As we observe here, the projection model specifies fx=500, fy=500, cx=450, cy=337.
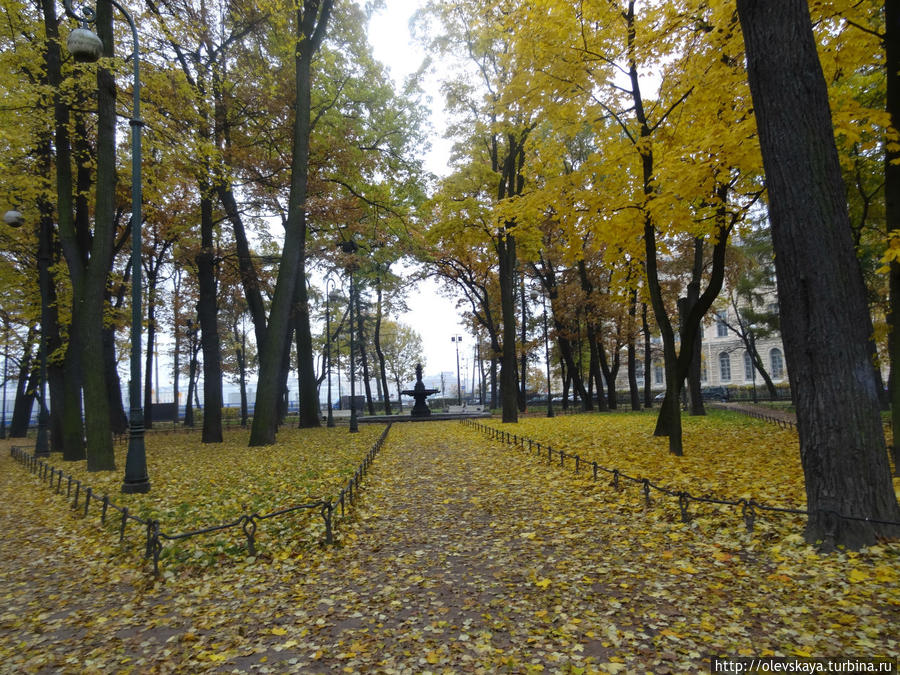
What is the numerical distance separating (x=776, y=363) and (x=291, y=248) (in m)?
54.7

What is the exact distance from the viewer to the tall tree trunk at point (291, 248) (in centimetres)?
1497

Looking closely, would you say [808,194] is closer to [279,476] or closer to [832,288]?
[832,288]

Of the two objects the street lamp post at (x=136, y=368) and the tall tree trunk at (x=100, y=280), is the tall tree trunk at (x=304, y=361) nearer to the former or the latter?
the tall tree trunk at (x=100, y=280)

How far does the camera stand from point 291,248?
15453mm

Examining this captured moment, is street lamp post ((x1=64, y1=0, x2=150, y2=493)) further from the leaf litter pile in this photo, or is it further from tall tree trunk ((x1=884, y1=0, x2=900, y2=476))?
tall tree trunk ((x1=884, y1=0, x2=900, y2=476))

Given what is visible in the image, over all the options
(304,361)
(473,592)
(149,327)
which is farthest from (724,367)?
(473,592)

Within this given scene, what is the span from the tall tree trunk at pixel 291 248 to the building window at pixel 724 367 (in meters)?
55.2

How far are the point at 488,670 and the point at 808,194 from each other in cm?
485

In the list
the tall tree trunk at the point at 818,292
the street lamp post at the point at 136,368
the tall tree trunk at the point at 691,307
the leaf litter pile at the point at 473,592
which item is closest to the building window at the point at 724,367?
the tall tree trunk at the point at 691,307

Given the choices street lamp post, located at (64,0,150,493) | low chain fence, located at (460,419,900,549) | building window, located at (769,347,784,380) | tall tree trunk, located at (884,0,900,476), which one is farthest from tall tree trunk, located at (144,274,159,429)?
building window, located at (769,347,784,380)

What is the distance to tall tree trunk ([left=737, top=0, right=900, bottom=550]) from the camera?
452 cm

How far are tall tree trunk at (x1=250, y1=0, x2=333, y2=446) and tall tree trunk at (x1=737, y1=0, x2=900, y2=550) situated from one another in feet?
42.9

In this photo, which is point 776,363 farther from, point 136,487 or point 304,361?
point 136,487

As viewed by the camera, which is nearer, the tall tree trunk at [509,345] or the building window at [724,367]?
the tall tree trunk at [509,345]
